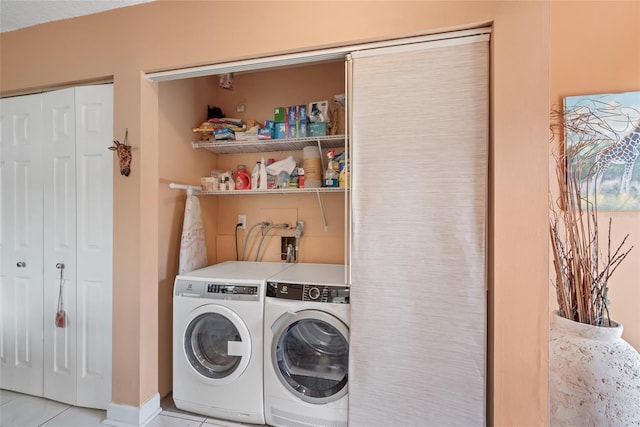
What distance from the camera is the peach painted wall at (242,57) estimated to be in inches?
50.6

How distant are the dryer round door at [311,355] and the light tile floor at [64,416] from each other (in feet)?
1.57

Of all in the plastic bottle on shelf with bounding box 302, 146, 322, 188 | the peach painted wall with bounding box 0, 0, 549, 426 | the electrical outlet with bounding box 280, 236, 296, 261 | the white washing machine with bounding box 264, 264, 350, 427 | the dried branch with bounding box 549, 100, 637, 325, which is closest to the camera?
the peach painted wall with bounding box 0, 0, 549, 426

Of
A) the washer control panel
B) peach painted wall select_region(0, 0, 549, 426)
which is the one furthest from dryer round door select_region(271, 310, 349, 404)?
peach painted wall select_region(0, 0, 549, 426)

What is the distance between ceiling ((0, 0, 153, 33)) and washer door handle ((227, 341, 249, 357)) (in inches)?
86.9

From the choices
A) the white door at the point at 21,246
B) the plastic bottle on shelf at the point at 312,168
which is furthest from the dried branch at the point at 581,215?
the white door at the point at 21,246

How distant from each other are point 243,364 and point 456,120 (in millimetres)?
1833

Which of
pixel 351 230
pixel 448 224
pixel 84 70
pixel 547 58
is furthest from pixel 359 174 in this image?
pixel 84 70

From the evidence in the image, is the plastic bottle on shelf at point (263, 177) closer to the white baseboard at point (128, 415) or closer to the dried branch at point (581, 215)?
the white baseboard at point (128, 415)

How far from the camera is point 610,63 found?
1727mm

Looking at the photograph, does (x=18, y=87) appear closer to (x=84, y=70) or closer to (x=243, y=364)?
(x=84, y=70)

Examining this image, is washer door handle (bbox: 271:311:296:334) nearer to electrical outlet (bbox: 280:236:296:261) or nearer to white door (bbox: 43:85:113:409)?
electrical outlet (bbox: 280:236:296:261)

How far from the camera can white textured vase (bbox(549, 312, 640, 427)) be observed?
51.9 inches

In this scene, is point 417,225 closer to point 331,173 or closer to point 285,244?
point 331,173

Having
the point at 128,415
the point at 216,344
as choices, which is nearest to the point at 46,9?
the point at 216,344
